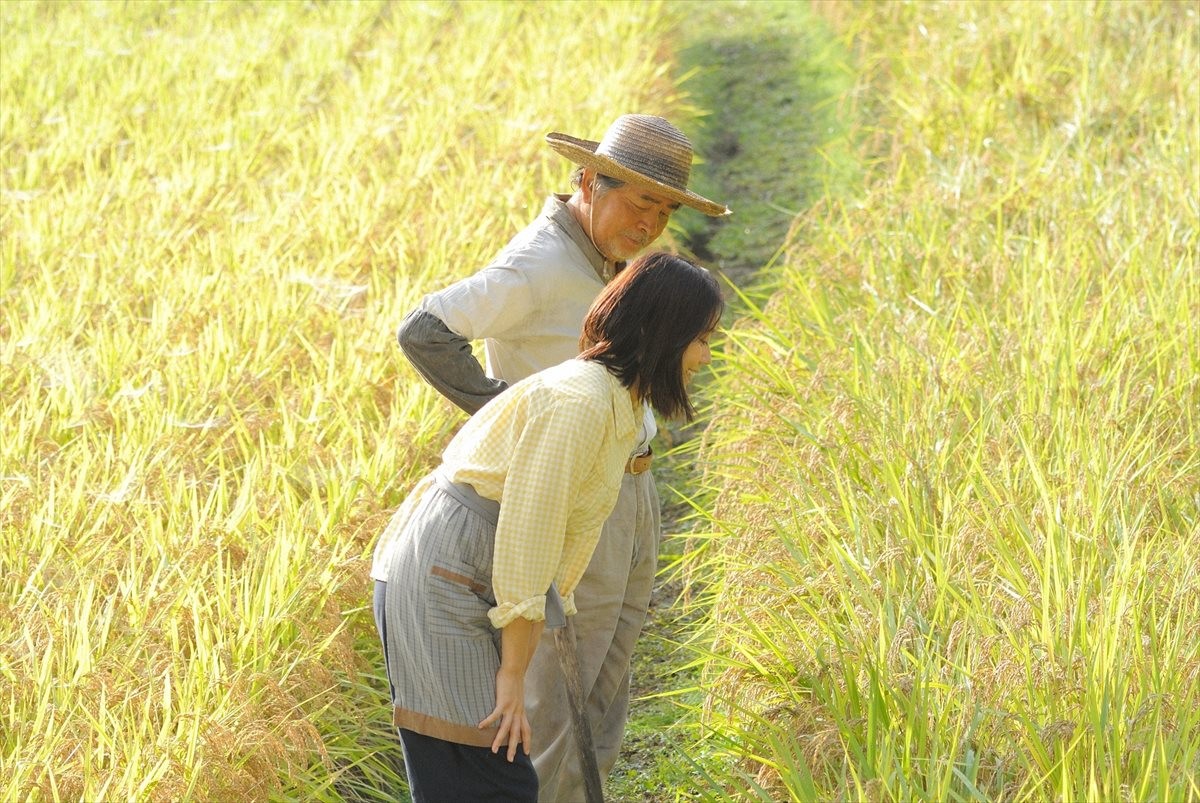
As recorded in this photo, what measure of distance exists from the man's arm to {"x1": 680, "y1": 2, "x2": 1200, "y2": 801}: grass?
655 millimetres

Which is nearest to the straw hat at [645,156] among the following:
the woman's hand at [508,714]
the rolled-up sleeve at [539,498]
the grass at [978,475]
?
the rolled-up sleeve at [539,498]

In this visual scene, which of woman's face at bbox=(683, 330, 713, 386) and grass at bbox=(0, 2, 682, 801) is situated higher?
woman's face at bbox=(683, 330, 713, 386)

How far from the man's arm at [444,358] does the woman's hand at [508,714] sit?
568mm

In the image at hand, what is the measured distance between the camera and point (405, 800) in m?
2.69

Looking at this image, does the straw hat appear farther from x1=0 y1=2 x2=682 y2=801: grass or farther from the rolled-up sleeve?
x1=0 y1=2 x2=682 y2=801: grass

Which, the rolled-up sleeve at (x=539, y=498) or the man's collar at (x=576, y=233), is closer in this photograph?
the rolled-up sleeve at (x=539, y=498)

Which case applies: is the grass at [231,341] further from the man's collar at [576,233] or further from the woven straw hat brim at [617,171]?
the woven straw hat brim at [617,171]

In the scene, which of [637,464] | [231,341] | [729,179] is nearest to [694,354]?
[637,464]

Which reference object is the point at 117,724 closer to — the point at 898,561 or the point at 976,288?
the point at 898,561

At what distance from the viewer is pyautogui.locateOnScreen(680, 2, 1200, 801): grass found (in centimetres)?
208

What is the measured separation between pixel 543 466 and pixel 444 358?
20.3 inches

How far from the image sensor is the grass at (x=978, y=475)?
6.82 feet

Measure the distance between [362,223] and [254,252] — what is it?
370 mm

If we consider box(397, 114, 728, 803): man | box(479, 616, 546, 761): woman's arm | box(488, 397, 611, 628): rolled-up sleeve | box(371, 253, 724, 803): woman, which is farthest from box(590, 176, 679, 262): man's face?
box(479, 616, 546, 761): woman's arm
